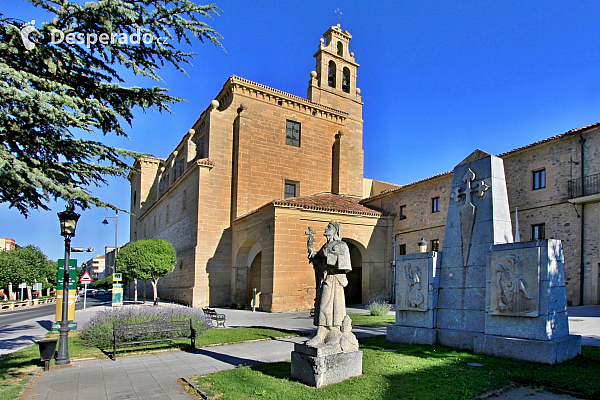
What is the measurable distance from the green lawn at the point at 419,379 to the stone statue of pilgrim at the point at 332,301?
0.63 m

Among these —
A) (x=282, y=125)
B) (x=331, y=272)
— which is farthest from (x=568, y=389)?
(x=282, y=125)

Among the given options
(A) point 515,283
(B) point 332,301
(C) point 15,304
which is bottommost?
(C) point 15,304

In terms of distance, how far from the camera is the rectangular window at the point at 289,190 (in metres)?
26.8

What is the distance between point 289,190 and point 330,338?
69.5 feet

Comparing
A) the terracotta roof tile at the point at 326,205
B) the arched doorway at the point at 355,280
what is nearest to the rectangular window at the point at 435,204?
the terracotta roof tile at the point at 326,205

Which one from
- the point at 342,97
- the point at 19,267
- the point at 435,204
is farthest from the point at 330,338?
the point at 19,267

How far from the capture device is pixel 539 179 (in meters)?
17.3

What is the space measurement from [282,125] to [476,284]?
2034 cm

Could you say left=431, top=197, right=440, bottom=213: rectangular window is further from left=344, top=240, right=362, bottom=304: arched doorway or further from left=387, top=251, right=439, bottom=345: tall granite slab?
left=387, top=251, right=439, bottom=345: tall granite slab

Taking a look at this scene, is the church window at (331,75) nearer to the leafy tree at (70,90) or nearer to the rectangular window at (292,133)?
the rectangular window at (292,133)

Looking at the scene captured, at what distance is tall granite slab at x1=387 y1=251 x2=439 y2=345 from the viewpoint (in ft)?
28.7

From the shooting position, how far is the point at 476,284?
26.8 ft

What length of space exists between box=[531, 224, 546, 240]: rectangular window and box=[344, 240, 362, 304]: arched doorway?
388 inches

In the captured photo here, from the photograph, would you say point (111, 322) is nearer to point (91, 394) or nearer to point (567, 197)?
point (91, 394)
